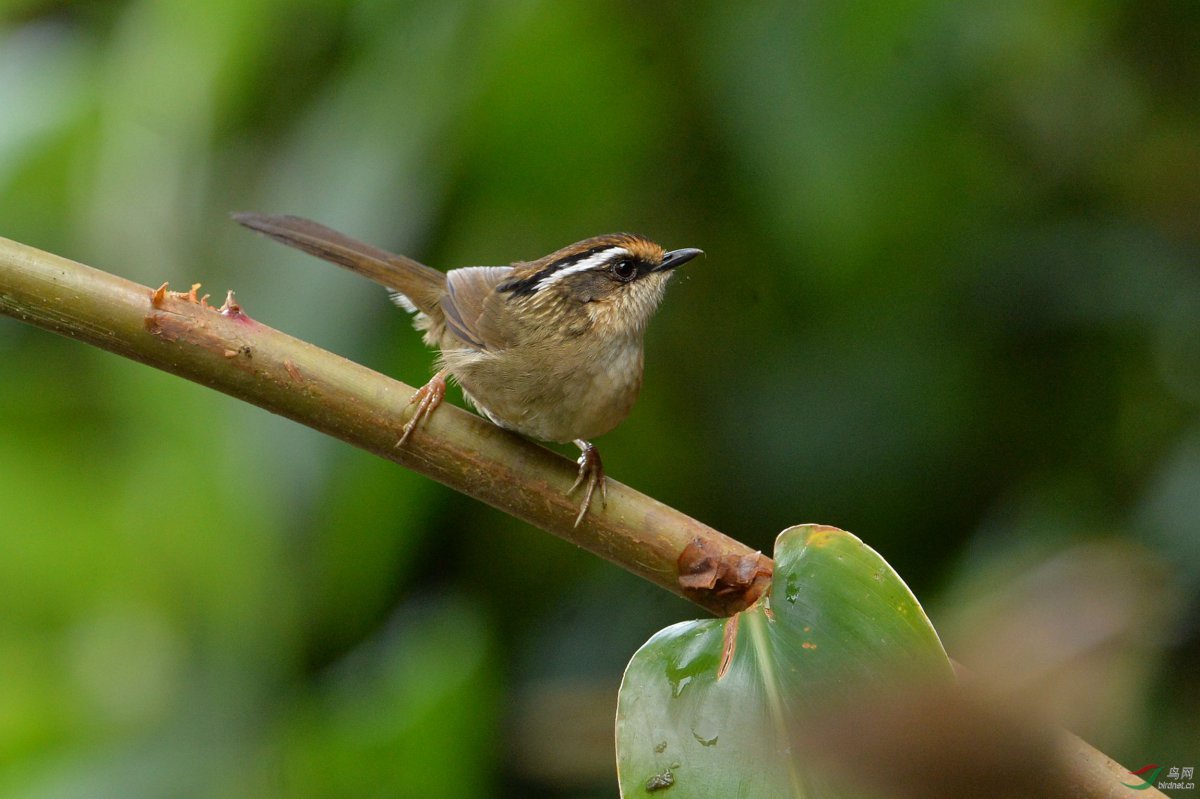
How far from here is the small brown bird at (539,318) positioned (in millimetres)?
2639

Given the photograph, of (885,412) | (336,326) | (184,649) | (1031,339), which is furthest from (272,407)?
(1031,339)

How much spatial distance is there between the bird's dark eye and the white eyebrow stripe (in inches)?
1.1

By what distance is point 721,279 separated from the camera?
3.13 meters

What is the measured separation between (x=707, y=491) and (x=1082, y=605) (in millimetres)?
1105

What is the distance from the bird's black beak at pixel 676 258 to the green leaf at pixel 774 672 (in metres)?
1.10

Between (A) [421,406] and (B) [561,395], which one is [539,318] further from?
(A) [421,406]

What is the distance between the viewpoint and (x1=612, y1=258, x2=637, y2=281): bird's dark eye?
2.89 metres

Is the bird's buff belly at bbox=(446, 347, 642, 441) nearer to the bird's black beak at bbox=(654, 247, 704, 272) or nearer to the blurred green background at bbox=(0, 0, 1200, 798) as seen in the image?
the bird's black beak at bbox=(654, 247, 704, 272)

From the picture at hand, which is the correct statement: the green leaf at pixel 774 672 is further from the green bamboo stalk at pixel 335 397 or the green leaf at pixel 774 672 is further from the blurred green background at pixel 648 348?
the blurred green background at pixel 648 348

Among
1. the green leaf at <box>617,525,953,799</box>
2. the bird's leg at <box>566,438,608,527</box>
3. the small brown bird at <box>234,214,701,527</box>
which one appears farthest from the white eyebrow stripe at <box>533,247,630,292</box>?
the green leaf at <box>617,525,953,799</box>

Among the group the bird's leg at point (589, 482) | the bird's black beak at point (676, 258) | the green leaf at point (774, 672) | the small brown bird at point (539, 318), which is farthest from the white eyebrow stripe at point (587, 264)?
the green leaf at point (774, 672)

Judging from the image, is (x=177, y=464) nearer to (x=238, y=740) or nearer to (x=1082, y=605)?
(x=238, y=740)

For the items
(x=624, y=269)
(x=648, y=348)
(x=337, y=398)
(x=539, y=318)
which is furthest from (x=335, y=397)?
(x=648, y=348)

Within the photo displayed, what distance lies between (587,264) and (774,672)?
1459mm
